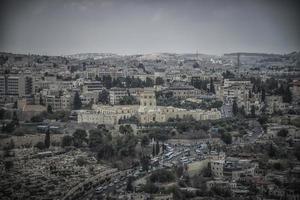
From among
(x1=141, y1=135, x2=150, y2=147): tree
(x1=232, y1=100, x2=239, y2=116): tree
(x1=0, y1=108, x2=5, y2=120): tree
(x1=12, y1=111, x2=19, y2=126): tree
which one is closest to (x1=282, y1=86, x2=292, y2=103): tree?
(x1=232, y1=100, x2=239, y2=116): tree

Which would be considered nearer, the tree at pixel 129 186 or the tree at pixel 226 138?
the tree at pixel 129 186

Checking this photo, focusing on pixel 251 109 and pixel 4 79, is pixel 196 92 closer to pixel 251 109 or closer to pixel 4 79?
pixel 251 109

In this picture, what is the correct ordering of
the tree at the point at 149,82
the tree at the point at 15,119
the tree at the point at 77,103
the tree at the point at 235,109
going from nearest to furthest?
1. the tree at the point at 15,119
2. the tree at the point at 235,109
3. the tree at the point at 77,103
4. the tree at the point at 149,82

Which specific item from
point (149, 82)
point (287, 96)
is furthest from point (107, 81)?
point (287, 96)

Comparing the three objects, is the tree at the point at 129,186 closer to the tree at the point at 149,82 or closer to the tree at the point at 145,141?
the tree at the point at 145,141

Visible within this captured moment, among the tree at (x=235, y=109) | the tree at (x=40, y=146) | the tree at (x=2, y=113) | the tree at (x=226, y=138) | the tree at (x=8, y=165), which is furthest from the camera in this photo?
the tree at (x=235, y=109)

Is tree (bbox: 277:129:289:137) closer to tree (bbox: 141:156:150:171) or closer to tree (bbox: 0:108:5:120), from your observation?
tree (bbox: 141:156:150:171)

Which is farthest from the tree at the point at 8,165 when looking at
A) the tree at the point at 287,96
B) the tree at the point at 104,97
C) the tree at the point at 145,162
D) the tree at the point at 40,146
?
the tree at the point at 287,96

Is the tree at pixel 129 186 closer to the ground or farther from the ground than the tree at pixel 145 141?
closer to the ground

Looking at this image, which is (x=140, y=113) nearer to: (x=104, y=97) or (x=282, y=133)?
(x=104, y=97)

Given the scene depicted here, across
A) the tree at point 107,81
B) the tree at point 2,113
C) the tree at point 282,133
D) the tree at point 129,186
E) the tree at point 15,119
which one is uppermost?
the tree at point 107,81
